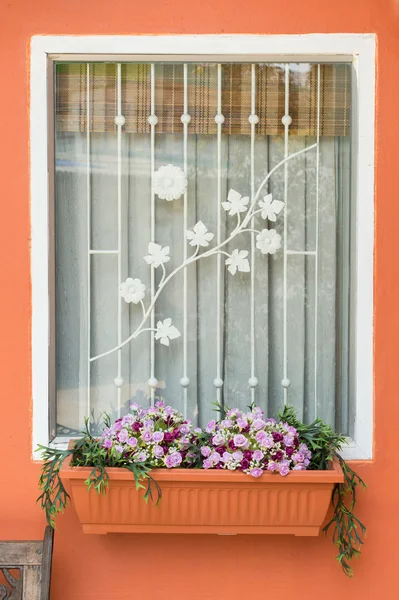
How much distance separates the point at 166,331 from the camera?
9.83 feet

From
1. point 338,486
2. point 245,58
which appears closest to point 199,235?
point 245,58

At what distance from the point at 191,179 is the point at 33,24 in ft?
2.60

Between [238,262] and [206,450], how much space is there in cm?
71

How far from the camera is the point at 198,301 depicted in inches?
119

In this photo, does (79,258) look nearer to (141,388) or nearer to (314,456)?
(141,388)

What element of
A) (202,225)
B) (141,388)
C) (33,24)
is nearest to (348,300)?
(202,225)

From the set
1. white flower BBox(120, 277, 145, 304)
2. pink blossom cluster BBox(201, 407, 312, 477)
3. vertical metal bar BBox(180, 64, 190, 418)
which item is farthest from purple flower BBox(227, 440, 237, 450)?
white flower BBox(120, 277, 145, 304)

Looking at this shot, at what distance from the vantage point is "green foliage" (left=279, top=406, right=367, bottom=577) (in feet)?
9.21

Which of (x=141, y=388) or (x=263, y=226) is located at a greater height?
(x=263, y=226)

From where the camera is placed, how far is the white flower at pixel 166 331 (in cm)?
299

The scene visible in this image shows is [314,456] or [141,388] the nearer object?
[314,456]

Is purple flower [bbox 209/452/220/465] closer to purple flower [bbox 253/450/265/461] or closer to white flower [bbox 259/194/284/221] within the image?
purple flower [bbox 253/450/265/461]

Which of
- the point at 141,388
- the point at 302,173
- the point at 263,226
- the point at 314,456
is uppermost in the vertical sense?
the point at 302,173

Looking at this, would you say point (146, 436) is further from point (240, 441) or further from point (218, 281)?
point (218, 281)
